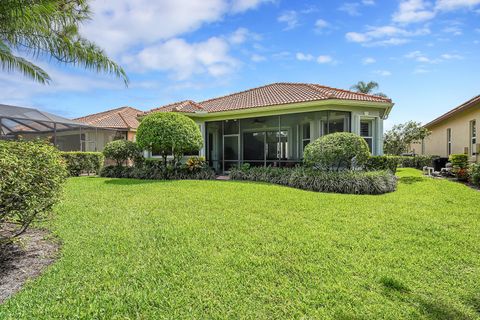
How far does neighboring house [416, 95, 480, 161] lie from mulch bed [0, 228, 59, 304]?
753 inches

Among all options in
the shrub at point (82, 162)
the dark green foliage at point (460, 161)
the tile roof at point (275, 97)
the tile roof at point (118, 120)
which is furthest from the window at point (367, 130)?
the tile roof at point (118, 120)

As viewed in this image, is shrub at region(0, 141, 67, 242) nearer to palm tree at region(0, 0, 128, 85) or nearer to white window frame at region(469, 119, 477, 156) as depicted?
palm tree at region(0, 0, 128, 85)

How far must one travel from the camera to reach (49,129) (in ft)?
70.0

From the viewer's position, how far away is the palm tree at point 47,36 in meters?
7.06

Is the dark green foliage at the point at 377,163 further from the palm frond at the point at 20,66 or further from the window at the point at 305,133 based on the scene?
the palm frond at the point at 20,66

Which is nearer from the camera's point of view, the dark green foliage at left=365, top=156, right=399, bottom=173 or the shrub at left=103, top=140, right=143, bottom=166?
the dark green foliage at left=365, top=156, right=399, bottom=173

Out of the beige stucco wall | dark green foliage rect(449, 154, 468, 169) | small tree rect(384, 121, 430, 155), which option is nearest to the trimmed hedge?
dark green foliage rect(449, 154, 468, 169)

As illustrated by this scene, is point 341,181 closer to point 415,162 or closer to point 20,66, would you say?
point 20,66

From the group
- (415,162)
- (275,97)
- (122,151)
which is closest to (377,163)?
(275,97)

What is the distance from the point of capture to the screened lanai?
18791 millimetres

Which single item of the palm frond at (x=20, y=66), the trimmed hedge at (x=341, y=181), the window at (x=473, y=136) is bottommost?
the trimmed hedge at (x=341, y=181)

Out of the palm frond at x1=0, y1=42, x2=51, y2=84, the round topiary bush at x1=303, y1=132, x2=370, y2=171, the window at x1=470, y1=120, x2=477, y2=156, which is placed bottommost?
the round topiary bush at x1=303, y1=132, x2=370, y2=171

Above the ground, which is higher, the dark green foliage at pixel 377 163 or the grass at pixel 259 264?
the dark green foliage at pixel 377 163

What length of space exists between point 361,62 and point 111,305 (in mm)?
13827
